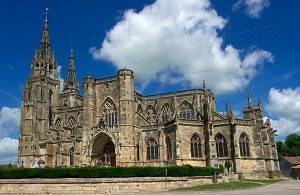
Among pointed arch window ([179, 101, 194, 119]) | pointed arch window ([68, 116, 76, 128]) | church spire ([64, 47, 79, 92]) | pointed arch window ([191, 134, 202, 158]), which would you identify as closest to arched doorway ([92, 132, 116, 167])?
pointed arch window ([191, 134, 202, 158])

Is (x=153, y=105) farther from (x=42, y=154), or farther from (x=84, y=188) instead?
(x=84, y=188)

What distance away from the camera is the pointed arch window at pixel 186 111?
154 ft

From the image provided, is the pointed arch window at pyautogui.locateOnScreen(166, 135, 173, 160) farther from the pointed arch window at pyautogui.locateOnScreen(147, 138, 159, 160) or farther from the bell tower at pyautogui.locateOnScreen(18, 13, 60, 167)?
the bell tower at pyautogui.locateOnScreen(18, 13, 60, 167)

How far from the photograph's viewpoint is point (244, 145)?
120ft

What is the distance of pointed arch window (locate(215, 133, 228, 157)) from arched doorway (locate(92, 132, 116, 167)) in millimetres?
14339

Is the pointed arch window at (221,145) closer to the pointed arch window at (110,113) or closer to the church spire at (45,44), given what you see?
the pointed arch window at (110,113)

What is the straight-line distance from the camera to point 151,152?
130 feet

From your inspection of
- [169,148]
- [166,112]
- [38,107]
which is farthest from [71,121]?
[169,148]

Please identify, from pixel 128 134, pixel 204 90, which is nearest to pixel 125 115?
pixel 128 134

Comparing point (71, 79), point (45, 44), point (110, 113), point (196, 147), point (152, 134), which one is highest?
point (45, 44)

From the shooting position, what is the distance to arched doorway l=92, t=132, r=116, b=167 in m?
41.0

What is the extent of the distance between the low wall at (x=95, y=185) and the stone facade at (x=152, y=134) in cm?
1060

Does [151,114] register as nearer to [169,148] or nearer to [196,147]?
[169,148]

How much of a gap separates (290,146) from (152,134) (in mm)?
47997
